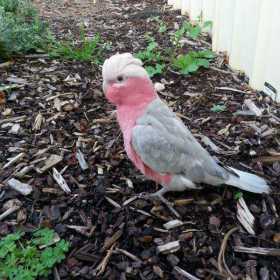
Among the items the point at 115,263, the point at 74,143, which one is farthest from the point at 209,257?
the point at 74,143

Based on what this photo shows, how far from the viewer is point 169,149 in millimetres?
1912

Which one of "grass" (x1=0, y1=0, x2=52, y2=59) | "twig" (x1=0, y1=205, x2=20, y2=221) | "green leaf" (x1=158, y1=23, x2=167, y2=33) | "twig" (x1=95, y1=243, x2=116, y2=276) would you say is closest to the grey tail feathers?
"twig" (x1=95, y1=243, x2=116, y2=276)

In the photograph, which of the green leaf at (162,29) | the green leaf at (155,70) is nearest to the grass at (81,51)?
the green leaf at (155,70)

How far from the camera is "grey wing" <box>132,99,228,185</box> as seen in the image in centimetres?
189

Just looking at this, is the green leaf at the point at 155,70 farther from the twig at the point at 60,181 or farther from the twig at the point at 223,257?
the twig at the point at 223,257

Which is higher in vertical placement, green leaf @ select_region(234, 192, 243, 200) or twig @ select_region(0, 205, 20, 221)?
green leaf @ select_region(234, 192, 243, 200)

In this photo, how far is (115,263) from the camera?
1.81 metres

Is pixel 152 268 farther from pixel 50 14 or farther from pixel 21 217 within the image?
pixel 50 14

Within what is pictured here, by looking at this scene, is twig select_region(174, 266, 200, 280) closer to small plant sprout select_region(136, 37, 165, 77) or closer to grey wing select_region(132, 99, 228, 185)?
grey wing select_region(132, 99, 228, 185)

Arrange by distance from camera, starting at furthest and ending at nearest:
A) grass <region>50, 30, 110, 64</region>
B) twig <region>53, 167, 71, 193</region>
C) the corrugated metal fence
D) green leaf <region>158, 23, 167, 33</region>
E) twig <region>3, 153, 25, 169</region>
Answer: green leaf <region>158, 23, 167, 33</region>, grass <region>50, 30, 110, 64</region>, the corrugated metal fence, twig <region>3, 153, 25, 169</region>, twig <region>53, 167, 71, 193</region>

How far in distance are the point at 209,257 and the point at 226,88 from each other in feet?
5.38

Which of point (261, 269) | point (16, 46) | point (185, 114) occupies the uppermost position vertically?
point (16, 46)

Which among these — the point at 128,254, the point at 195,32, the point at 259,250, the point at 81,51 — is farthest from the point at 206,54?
the point at 128,254

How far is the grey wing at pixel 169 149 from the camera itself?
6.22 feet
